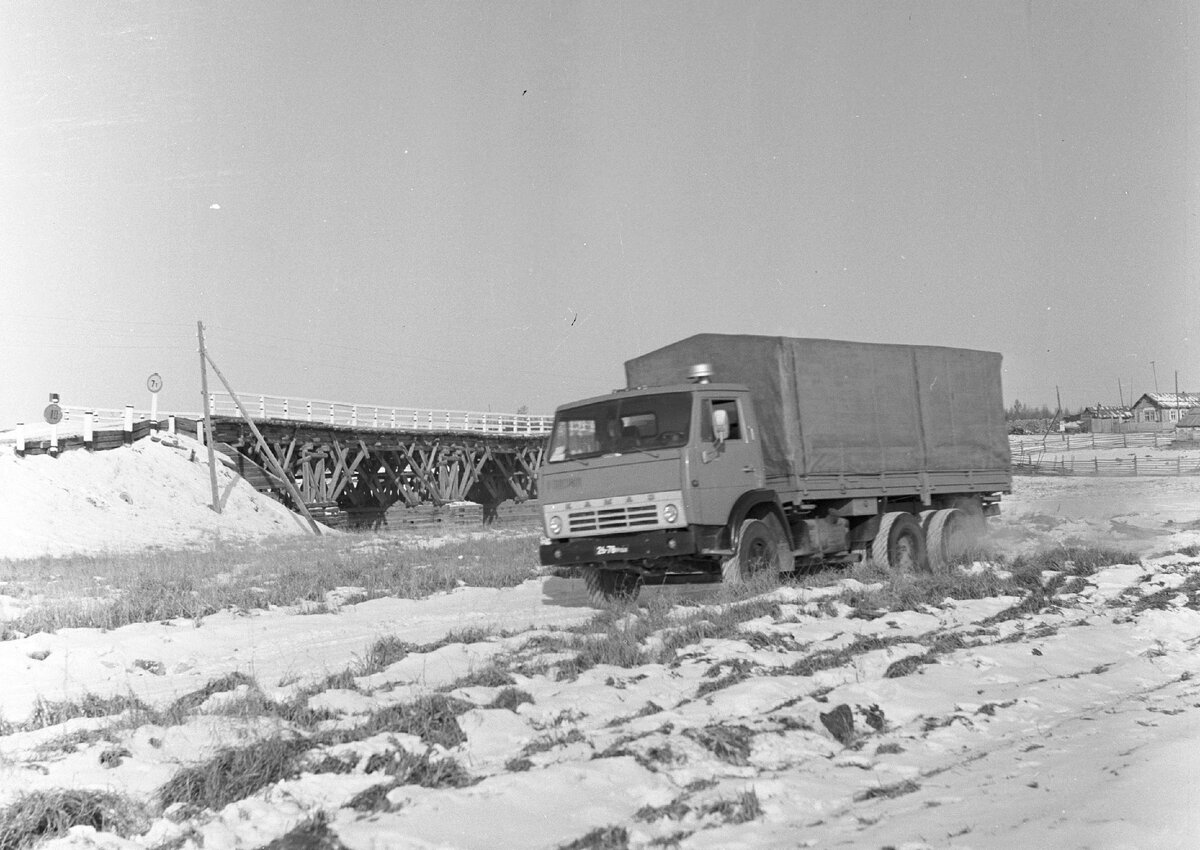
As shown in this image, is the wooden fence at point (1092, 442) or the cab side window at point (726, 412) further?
the wooden fence at point (1092, 442)

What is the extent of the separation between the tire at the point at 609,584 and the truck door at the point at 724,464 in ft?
5.32

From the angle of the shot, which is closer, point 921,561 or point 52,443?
point 921,561

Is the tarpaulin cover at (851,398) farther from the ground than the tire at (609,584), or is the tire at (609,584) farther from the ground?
the tarpaulin cover at (851,398)

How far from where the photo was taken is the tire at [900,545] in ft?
44.9

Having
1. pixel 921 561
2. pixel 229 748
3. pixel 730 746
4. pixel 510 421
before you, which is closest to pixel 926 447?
pixel 921 561

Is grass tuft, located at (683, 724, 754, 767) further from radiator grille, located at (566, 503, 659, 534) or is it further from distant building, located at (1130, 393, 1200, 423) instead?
distant building, located at (1130, 393, 1200, 423)

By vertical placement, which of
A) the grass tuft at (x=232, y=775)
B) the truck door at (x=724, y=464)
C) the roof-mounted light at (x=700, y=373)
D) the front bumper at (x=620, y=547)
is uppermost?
the roof-mounted light at (x=700, y=373)

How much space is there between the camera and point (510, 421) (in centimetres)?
5069

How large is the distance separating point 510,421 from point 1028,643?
4324 cm

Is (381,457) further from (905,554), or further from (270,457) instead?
(905,554)

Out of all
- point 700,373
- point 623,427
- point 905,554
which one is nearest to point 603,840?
Answer: point 623,427

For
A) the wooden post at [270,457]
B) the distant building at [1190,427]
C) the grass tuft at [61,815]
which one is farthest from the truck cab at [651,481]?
the distant building at [1190,427]

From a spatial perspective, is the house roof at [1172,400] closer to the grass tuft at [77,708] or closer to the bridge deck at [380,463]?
the bridge deck at [380,463]

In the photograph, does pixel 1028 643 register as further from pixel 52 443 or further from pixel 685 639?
pixel 52 443
